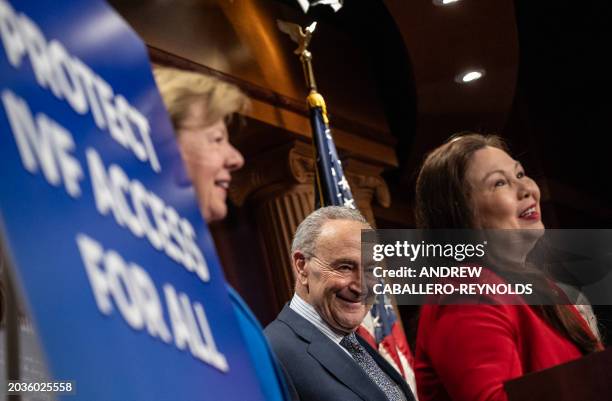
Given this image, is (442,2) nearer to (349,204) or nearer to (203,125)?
(349,204)

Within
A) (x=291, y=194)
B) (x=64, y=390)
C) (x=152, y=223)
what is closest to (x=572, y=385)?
(x=152, y=223)

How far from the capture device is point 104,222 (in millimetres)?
847

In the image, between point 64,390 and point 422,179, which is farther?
point 422,179

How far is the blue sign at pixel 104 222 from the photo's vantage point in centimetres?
75

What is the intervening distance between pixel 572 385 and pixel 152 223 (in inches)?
39.1

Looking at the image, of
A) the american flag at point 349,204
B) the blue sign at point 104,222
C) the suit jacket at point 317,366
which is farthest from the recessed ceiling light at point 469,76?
the blue sign at point 104,222

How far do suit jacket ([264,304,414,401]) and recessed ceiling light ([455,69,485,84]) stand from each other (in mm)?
5202

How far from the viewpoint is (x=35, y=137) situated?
2.61 feet

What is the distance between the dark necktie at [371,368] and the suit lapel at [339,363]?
92 mm

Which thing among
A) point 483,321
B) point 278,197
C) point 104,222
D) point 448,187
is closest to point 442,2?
point 278,197

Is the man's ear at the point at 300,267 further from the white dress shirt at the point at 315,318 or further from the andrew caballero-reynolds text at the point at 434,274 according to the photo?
the andrew caballero-reynolds text at the point at 434,274

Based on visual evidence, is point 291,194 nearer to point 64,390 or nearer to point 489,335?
point 489,335

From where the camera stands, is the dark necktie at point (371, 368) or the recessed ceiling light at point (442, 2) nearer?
the dark necktie at point (371, 368)

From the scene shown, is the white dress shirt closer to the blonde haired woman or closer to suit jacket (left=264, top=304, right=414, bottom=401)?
suit jacket (left=264, top=304, right=414, bottom=401)
